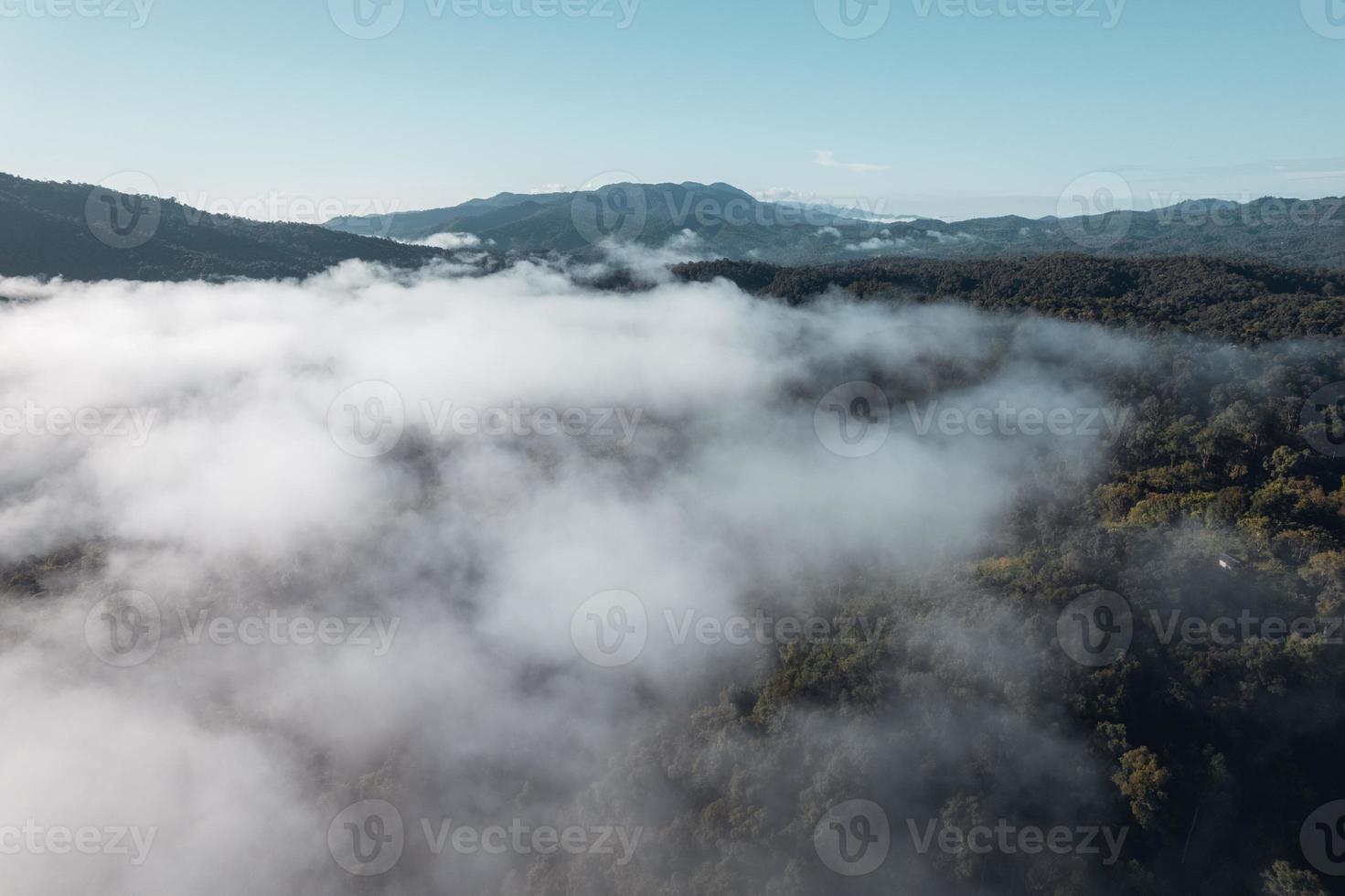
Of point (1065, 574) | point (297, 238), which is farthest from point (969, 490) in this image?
point (297, 238)

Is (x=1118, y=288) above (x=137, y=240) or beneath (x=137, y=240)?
beneath

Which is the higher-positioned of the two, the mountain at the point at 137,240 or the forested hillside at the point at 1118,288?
the mountain at the point at 137,240

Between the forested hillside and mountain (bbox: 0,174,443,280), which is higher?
mountain (bbox: 0,174,443,280)

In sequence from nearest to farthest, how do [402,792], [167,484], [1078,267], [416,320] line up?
[402,792]
[167,484]
[1078,267]
[416,320]

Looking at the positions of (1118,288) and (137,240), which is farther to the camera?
(137,240)

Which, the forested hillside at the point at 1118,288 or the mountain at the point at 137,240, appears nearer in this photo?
the forested hillside at the point at 1118,288

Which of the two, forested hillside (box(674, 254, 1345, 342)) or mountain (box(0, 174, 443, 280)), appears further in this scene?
mountain (box(0, 174, 443, 280))

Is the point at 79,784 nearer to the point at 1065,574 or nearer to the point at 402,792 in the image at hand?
the point at 402,792

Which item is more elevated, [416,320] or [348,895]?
[416,320]
